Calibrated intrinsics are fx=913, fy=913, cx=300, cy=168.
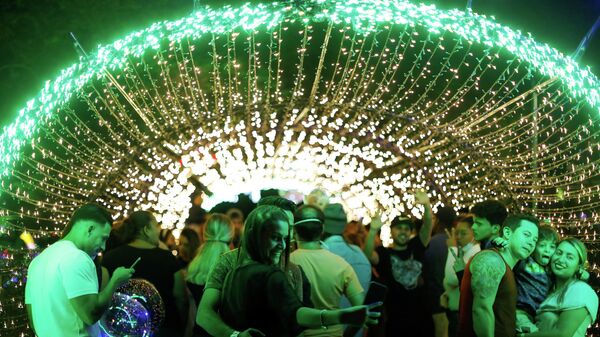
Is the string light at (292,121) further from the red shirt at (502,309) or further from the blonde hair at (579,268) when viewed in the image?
the red shirt at (502,309)

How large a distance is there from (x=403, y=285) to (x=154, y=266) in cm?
369

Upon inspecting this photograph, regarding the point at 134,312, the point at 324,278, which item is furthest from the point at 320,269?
the point at 134,312

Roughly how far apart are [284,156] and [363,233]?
451cm

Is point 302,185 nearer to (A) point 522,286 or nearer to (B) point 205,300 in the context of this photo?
(A) point 522,286

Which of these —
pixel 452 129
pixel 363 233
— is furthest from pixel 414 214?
pixel 363 233

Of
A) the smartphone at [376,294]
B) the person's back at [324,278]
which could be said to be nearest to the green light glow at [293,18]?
the person's back at [324,278]

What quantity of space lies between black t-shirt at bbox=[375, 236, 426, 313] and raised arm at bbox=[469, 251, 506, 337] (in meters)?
4.81

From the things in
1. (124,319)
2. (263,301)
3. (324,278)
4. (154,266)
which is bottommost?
(124,319)

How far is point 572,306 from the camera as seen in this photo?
22.0ft

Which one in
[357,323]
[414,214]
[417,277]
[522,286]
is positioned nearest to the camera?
[357,323]

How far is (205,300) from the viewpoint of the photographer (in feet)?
17.0

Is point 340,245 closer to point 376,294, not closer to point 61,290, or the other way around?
point 376,294

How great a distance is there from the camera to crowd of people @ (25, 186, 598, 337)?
15.3 ft

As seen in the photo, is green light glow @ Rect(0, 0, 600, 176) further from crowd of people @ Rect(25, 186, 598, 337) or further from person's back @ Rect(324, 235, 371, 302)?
person's back @ Rect(324, 235, 371, 302)
